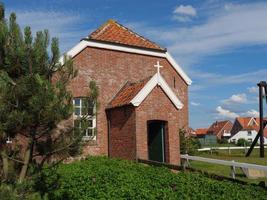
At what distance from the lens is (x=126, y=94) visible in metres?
17.7

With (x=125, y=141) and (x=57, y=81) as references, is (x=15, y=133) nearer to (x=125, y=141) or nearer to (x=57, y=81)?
(x=57, y=81)

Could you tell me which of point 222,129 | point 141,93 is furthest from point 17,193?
point 222,129

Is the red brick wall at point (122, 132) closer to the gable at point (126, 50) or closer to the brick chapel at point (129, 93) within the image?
the brick chapel at point (129, 93)

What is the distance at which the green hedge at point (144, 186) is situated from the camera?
980 cm

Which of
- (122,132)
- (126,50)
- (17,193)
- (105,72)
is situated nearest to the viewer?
(17,193)

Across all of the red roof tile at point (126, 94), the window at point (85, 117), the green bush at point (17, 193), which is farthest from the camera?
the red roof tile at point (126, 94)

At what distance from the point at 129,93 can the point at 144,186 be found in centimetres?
735

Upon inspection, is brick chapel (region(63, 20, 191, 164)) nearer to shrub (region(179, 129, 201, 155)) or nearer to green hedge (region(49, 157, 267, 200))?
shrub (region(179, 129, 201, 155))

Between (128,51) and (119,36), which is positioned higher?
(119,36)

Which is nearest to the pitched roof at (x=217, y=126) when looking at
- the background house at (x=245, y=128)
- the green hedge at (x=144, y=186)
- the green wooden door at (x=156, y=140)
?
the background house at (x=245, y=128)

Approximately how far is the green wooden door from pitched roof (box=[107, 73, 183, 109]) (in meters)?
1.35

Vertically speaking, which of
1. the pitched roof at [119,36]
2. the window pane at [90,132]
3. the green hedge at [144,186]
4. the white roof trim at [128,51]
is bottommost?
the green hedge at [144,186]

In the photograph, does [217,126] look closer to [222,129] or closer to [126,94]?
[222,129]

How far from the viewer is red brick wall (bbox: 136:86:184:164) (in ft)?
53.6
